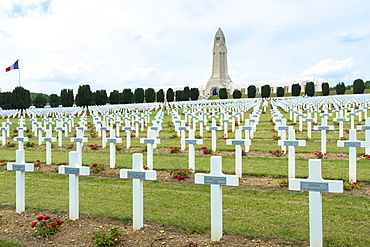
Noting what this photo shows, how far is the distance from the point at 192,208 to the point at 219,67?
269 feet

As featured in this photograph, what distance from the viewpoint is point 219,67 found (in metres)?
85.2

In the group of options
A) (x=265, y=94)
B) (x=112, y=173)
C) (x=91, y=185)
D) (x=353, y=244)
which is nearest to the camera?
(x=353, y=244)

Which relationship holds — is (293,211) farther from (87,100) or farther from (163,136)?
(87,100)

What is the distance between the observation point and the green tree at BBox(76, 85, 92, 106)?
129 ft

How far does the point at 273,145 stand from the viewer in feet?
35.1

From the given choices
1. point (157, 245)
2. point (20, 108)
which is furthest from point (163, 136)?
point (20, 108)

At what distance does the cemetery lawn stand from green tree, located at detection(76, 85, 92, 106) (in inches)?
1266

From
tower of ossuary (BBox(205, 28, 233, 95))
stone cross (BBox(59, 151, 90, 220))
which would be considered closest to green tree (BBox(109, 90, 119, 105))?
tower of ossuary (BBox(205, 28, 233, 95))

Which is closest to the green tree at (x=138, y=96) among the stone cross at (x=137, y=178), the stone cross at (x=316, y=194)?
the stone cross at (x=137, y=178)

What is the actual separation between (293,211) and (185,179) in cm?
248

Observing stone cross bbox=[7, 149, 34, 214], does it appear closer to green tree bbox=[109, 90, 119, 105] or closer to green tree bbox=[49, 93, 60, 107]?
green tree bbox=[109, 90, 119, 105]

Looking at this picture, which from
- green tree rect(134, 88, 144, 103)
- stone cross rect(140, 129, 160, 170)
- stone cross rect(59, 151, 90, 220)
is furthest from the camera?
green tree rect(134, 88, 144, 103)

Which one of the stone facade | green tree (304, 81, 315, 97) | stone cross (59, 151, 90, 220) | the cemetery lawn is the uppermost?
the stone facade

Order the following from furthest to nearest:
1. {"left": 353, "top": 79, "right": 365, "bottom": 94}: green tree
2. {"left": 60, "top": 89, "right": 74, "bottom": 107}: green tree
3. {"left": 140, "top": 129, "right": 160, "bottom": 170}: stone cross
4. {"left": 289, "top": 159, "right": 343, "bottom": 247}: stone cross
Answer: {"left": 353, "top": 79, "right": 365, "bottom": 94}: green tree, {"left": 60, "top": 89, "right": 74, "bottom": 107}: green tree, {"left": 140, "top": 129, "right": 160, "bottom": 170}: stone cross, {"left": 289, "top": 159, "right": 343, "bottom": 247}: stone cross
